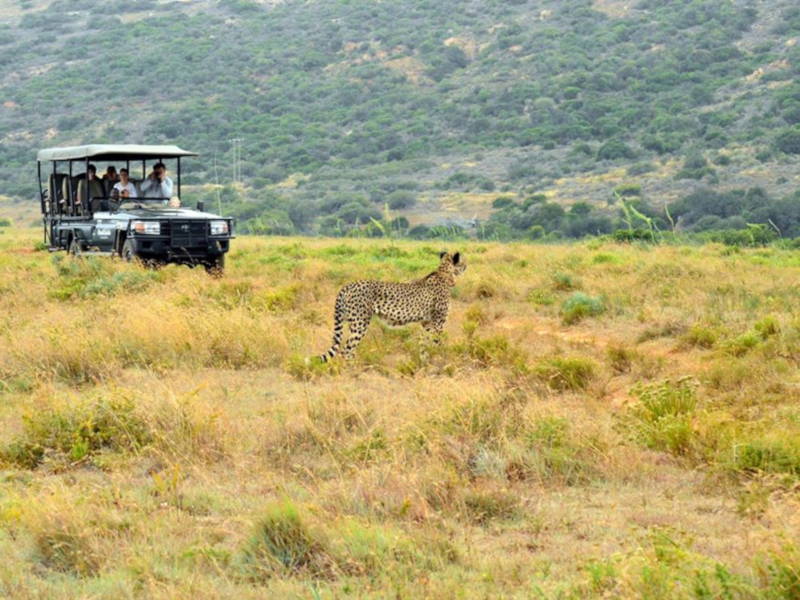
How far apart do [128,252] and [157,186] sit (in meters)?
1.65

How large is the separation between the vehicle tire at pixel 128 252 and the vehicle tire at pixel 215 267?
1.23 metres

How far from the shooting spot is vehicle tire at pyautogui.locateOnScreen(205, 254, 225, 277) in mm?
18156

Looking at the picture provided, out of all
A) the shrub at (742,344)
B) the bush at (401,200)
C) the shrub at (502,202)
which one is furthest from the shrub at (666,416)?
the bush at (401,200)

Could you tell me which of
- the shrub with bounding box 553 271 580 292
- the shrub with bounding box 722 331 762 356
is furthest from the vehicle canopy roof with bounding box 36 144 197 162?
the shrub with bounding box 722 331 762 356

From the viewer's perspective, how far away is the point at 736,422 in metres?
7.32

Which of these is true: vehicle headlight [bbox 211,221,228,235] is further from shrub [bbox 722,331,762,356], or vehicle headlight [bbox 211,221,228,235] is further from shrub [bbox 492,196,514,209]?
shrub [bbox 492,196,514,209]

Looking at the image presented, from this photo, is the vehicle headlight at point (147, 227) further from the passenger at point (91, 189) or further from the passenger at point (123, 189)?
the passenger at point (91, 189)

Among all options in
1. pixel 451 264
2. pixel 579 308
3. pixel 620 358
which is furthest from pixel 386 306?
pixel 579 308

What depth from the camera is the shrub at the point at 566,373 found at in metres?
9.52

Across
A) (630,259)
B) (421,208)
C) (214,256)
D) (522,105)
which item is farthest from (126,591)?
(522,105)

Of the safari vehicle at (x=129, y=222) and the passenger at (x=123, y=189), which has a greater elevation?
the passenger at (x=123, y=189)

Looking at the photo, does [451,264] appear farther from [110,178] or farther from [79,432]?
[110,178]

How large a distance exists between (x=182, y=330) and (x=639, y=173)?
37089mm

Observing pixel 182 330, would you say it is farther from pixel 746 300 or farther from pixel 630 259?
pixel 630 259
